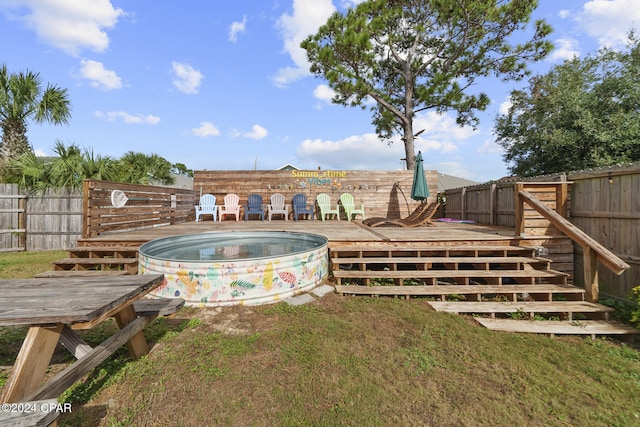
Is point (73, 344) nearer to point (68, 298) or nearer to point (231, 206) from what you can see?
point (68, 298)

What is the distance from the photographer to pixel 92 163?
7898 millimetres

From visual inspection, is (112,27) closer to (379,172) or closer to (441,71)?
(379,172)

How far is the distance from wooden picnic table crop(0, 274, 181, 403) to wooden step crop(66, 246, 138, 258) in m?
2.79

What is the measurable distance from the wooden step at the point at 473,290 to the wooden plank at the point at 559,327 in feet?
1.56

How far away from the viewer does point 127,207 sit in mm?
5762

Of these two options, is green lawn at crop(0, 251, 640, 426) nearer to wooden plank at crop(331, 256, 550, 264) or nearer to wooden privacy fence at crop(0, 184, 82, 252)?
wooden plank at crop(331, 256, 550, 264)

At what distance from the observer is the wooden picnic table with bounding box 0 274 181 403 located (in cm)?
128

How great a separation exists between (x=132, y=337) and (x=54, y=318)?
92cm

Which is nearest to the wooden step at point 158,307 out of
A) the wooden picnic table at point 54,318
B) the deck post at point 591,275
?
the wooden picnic table at point 54,318

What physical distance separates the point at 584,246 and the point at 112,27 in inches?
438

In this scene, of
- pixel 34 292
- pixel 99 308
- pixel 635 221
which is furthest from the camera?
pixel 635 221

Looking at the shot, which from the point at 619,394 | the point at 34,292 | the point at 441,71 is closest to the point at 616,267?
the point at 619,394

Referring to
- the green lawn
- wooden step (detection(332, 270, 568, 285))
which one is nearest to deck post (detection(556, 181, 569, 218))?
wooden step (detection(332, 270, 568, 285))

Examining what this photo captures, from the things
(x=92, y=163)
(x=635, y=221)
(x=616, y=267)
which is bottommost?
(x=616, y=267)
